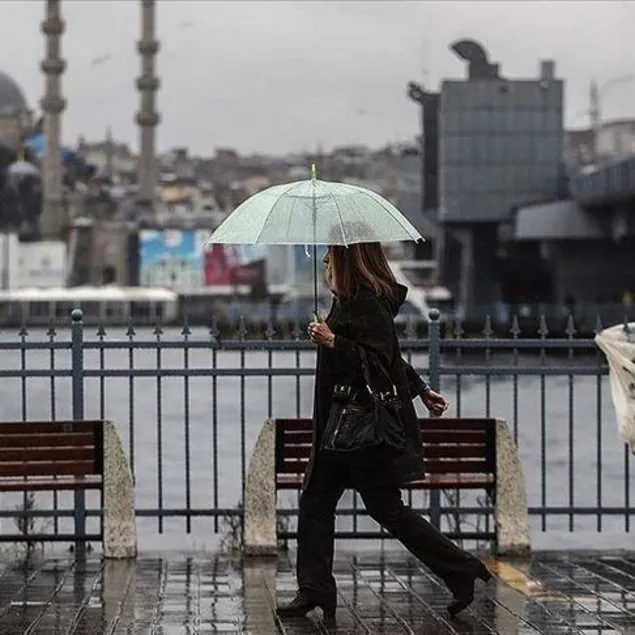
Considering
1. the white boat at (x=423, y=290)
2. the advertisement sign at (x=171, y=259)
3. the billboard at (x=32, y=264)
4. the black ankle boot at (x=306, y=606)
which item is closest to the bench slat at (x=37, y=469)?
the black ankle boot at (x=306, y=606)

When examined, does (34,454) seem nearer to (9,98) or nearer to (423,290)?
(423,290)

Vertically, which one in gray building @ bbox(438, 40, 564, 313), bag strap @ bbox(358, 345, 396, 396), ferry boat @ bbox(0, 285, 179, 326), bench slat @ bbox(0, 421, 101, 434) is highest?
gray building @ bbox(438, 40, 564, 313)

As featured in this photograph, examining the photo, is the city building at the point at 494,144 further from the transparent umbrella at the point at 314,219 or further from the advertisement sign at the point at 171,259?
the transparent umbrella at the point at 314,219

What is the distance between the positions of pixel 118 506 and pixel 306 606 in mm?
2338

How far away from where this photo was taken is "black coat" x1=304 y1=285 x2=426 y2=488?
28.1ft

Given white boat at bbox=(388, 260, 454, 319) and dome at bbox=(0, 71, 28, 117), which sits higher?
dome at bbox=(0, 71, 28, 117)

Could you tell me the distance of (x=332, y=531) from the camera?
8.98 metres

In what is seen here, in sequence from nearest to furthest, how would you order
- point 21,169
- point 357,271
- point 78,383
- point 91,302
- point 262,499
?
point 357,271 → point 262,499 → point 78,383 → point 91,302 → point 21,169

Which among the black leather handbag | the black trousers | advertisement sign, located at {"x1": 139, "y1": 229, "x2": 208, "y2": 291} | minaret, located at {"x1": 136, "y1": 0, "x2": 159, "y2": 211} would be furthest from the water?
advertisement sign, located at {"x1": 139, "y1": 229, "x2": 208, "y2": 291}

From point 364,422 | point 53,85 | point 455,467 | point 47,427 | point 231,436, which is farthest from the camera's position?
point 53,85

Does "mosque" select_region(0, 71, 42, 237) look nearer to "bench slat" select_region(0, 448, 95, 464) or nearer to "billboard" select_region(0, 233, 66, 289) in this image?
"billboard" select_region(0, 233, 66, 289)

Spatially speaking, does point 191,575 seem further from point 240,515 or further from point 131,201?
point 131,201

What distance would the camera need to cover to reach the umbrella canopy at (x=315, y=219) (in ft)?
27.8

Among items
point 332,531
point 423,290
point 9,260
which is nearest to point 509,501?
point 332,531
